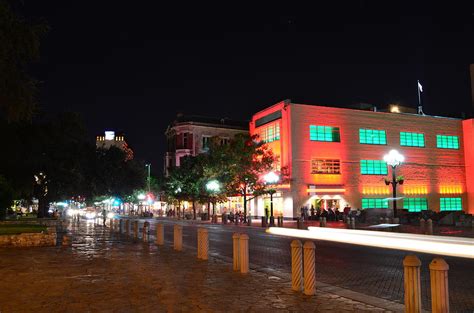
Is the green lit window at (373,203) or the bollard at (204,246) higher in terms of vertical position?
the green lit window at (373,203)

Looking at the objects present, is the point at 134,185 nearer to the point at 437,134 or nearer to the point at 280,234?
the point at 280,234

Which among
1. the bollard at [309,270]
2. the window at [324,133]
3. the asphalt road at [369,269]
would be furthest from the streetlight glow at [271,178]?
the bollard at [309,270]

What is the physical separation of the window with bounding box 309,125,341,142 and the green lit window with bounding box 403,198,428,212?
11776 millimetres

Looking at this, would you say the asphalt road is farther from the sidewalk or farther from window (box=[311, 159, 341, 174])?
window (box=[311, 159, 341, 174])

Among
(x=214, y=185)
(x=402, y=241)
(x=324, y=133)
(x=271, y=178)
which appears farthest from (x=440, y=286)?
(x=324, y=133)

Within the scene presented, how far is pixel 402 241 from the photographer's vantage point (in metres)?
18.9

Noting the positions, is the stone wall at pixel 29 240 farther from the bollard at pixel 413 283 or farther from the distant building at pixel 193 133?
the distant building at pixel 193 133

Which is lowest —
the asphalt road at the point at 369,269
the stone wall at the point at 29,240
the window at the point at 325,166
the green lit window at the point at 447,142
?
the asphalt road at the point at 369,269

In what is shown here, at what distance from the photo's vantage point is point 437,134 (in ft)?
191

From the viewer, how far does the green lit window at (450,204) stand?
57031mm

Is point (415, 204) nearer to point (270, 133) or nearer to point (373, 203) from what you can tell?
point (373, 203)

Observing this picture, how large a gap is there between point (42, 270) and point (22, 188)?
768 inches

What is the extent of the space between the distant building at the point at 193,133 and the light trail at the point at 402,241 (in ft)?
155

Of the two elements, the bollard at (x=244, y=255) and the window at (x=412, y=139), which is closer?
the bollard at (x=244, y=255)
